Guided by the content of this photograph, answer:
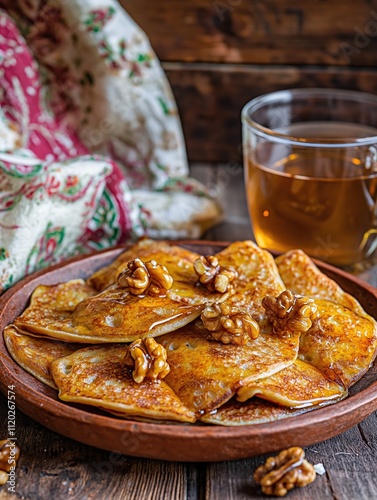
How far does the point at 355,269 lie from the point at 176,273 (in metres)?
0.63

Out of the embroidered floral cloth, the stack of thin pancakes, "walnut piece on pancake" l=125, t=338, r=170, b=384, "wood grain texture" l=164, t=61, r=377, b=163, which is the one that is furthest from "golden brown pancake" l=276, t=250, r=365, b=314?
"wood grain texture" l=164, t=61, r=377, b=163

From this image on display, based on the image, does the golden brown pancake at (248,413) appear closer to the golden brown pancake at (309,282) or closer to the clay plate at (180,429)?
the clay plate at (180,429)

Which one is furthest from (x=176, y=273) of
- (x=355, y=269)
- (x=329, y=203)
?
(x=355, y=269)

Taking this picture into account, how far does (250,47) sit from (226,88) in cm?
16

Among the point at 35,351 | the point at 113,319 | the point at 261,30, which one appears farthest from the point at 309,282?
the point at 261,30

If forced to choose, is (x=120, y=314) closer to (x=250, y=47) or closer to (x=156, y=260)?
(x=156, y=260)

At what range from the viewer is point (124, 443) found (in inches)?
42.9

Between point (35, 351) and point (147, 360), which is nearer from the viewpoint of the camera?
point (147, 360)

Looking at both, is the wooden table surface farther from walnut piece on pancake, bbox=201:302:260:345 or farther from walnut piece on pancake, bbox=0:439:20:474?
walnut piece on pancake, bbox=201:302:260:345

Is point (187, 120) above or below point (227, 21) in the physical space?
below

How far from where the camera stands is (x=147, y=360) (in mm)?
1147

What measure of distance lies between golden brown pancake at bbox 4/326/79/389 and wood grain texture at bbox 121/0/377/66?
1.41 metres

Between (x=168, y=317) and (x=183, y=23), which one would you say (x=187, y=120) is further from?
(x=168, y=317)

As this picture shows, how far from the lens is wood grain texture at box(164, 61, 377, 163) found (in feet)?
8.00
